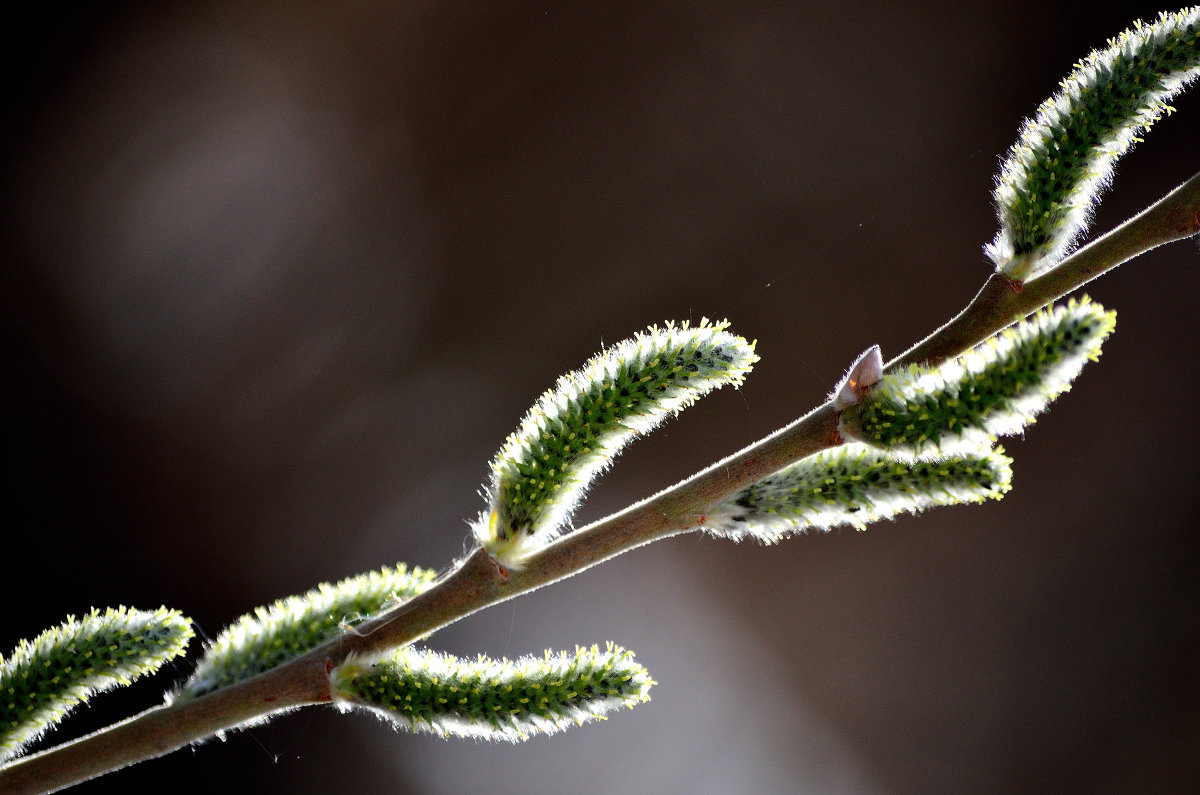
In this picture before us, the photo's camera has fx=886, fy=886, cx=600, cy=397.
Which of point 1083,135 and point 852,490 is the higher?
point 1083,135

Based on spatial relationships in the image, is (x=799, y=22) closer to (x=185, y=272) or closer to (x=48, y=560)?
(x=185, y=272)

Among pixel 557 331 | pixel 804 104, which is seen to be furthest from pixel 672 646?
pixel 804 104

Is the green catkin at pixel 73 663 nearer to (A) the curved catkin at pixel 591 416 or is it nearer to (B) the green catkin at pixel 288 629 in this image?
(B) the green catkin at pixel 288 629

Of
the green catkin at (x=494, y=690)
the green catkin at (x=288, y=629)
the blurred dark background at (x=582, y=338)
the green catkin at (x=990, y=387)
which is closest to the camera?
the green catkin at (x=990, y=387)

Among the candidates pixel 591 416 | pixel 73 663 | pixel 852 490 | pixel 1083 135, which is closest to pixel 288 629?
pixel 73 663

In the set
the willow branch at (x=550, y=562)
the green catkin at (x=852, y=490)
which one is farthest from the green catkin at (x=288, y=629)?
the green catkin at (x=852, y=490)

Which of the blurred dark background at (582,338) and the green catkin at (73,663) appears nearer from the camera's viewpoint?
the green catkin at (73,663)

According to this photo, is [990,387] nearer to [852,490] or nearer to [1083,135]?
[852,490]
